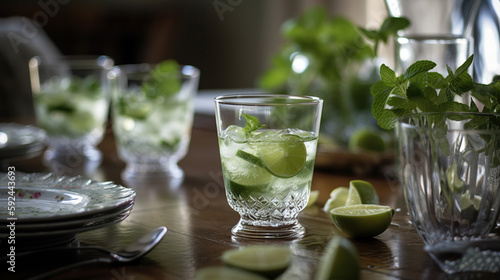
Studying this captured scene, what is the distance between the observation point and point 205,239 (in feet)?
3.33

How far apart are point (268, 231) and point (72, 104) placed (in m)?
1.03

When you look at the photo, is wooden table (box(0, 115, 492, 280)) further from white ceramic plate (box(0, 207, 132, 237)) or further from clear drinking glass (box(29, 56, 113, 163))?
clear drinking glass (box(29, 56, 113, 163))

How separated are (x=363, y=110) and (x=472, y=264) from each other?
135cm

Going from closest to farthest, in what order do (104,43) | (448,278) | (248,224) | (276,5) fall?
(448,278), (248,224), (104,43), (276,5)

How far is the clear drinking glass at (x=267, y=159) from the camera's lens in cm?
100

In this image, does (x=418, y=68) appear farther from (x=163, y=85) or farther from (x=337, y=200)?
(x=163, y=85)

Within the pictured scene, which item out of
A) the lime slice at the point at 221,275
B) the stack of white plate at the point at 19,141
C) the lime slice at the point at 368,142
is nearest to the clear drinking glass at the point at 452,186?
the lime slice at the point at 221,275

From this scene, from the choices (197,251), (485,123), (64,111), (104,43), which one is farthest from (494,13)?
(104,43)

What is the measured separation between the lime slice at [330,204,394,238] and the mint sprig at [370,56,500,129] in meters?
0.13

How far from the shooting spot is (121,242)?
3.27 feet

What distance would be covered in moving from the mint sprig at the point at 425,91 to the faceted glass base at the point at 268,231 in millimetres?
209

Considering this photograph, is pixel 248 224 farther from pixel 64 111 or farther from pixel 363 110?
pixel 363 110

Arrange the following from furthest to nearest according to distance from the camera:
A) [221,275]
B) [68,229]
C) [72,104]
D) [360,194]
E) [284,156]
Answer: [72,104], [360,194], [284,156], [68,229], [221,275]

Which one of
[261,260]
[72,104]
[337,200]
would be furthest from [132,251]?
[72,104]
